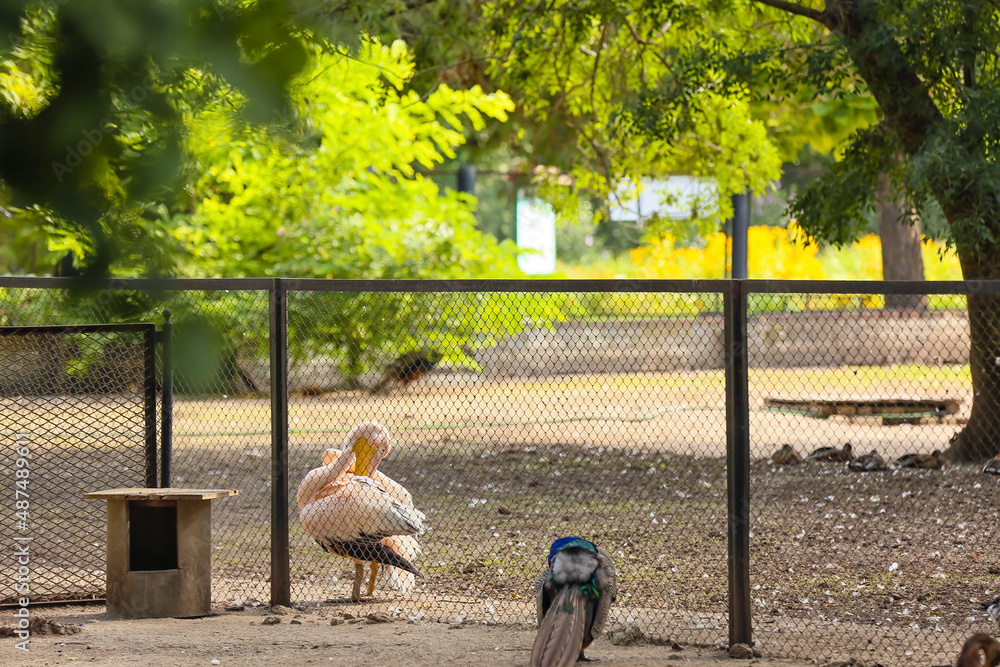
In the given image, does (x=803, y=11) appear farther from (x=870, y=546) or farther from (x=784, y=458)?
(x=870, y=546)

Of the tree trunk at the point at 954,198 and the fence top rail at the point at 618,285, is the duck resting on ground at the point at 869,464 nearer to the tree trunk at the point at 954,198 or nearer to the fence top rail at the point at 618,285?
the tree trunk at the point at 954,198

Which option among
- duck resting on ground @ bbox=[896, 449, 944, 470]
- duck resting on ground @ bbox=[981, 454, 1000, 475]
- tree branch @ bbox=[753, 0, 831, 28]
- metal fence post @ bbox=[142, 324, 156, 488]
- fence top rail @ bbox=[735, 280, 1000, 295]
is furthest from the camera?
tree branch @ bbox=[753, 0, 831, 28]

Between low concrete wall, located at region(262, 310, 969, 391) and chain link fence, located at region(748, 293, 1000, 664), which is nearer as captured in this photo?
chain link fence, located at region(748, 293, 1000, 664)

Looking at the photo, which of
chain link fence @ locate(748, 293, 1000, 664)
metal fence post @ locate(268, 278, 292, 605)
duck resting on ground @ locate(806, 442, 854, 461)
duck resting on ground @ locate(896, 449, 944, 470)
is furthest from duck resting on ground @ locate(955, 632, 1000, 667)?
duck resting on ground @ locate(806, 442, 854, 461)

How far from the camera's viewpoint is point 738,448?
4.19 metres

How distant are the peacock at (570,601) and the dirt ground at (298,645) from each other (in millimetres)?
309

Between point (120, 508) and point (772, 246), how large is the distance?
19.6 m

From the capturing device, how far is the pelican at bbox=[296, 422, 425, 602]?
4742 millimetres

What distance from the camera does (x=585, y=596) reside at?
3811 mm


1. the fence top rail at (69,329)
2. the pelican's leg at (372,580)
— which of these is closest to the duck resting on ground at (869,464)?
the pelican's leg at (372,580)

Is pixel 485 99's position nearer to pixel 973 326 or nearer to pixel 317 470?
pixel 973 326

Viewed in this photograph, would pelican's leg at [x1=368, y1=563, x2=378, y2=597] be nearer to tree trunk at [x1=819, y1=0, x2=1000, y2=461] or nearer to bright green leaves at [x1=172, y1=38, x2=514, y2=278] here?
tree trunk at [x1=819, y1=0, x2=1000, y2=461]

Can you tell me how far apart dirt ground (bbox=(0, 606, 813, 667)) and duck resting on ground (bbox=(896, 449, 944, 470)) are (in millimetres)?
4374

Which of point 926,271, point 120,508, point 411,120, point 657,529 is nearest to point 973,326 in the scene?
point 657,529
